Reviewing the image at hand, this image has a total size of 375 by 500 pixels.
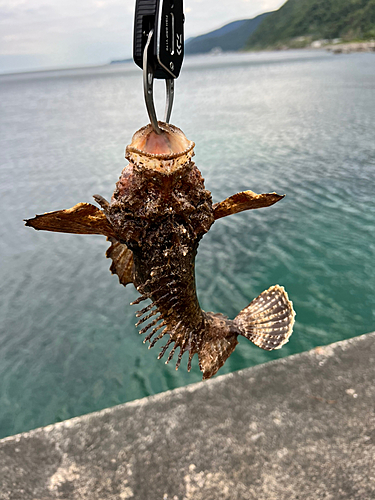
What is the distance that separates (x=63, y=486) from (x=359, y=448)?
7.77 feet

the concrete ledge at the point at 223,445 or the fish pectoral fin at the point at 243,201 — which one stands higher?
the fish pectoral fin at the point at 243,201

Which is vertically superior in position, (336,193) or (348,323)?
(336,193)

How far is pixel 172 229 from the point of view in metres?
1.70

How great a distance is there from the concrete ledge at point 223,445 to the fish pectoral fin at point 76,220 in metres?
2.39

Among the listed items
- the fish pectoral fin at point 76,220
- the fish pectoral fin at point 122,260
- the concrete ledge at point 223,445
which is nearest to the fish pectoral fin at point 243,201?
the fish pectoral fin at point 76,220

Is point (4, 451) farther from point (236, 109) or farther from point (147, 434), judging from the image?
point (236, 109)

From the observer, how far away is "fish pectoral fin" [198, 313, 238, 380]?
222cm

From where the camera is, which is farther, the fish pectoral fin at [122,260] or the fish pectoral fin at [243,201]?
the fish pectoral fin at [122,260]

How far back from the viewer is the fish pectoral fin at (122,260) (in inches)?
86.1

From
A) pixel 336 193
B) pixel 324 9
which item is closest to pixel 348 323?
pixel 336 193

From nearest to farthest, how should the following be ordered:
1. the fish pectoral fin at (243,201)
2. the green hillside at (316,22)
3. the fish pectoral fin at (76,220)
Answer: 1. the fish pectoral fin at (76,220)
2. the fish pectoral fin at (243,201)
3. the green hillside at (316,22)

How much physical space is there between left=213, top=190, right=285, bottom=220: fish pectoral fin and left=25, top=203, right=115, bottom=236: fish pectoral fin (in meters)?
0.50

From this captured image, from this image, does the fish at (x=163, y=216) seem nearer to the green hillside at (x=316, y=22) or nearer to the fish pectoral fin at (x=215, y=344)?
the fish pectoral fin at (x=215, y=344)

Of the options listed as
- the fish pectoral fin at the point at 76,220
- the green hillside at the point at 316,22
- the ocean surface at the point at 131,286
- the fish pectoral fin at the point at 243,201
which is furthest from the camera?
the green hillside at the point at 316,22
